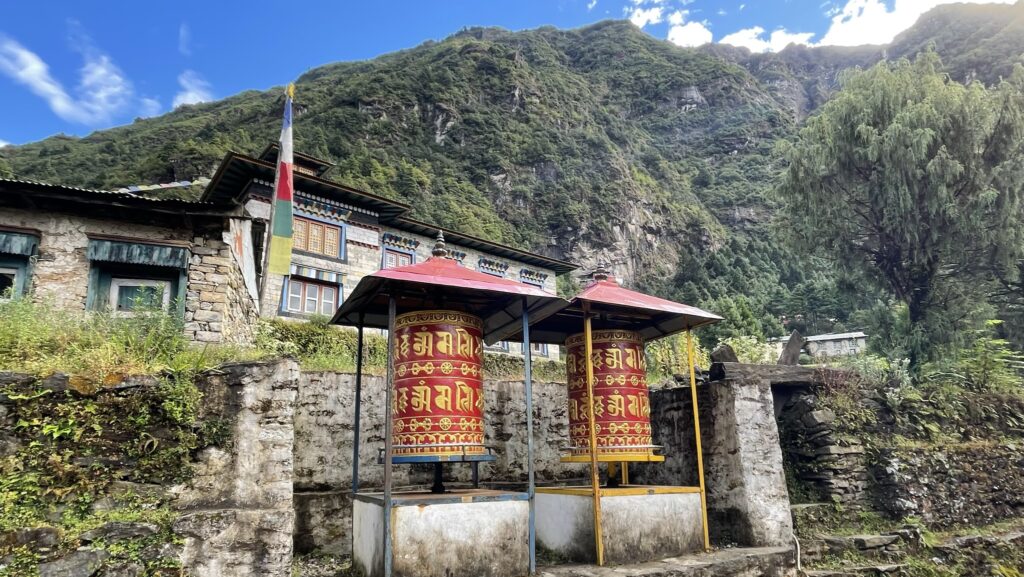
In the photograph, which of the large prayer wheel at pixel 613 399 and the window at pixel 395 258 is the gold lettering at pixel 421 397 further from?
the window at pixel 395 258

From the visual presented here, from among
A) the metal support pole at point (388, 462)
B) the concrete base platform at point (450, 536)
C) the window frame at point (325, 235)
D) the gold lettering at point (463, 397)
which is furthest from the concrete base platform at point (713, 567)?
the window frame at point (325, 235)

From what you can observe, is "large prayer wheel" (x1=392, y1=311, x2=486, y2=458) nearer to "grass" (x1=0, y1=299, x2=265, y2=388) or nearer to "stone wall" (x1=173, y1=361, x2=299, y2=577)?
"stone wall" (x1=173, y1=361, x2=299, y2=577)

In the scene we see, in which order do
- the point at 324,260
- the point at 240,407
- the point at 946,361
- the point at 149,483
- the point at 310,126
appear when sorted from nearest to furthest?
the point at 149,483 < the point at 240,407 < the point at 946,361 < the point at 324,260 < the point at 310,126

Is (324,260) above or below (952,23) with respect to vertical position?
below

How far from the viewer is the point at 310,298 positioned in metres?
21.7

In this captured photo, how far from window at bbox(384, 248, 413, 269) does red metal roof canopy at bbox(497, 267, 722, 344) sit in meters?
16.3


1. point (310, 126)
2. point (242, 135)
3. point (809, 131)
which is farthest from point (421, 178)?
point (809, 131)

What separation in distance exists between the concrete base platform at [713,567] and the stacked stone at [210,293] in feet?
27.9

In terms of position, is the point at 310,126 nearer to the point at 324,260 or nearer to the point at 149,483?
the point at 324,260

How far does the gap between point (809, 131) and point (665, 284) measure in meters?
47.7

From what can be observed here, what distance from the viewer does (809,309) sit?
52281mm

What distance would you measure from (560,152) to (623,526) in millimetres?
72144

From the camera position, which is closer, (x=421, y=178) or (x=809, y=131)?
(x=809, y=131)

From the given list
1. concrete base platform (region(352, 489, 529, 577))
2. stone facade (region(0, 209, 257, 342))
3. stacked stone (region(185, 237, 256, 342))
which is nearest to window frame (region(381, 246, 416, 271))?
stacked stone (region(185, 237, 256, 342))
